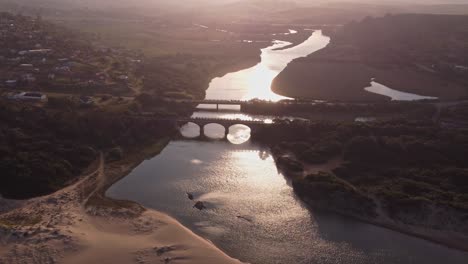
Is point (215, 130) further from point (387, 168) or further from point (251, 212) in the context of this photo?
point (387, 168)

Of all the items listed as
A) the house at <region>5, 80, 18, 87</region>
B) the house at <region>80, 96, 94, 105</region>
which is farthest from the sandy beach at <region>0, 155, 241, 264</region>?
the house at <region>5, 80, 18, 87</region>

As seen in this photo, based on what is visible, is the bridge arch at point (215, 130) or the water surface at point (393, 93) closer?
the bridge arch at point (215, 130)

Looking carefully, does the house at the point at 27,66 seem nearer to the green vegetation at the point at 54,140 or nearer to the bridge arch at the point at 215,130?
the green vegetation at the point at 54,140

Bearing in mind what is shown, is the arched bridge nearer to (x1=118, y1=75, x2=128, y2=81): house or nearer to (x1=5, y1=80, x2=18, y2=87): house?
(x1=118, y1=75, x2=128, y2=81): house

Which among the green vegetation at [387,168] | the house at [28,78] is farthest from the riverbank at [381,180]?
the house at [28,78]

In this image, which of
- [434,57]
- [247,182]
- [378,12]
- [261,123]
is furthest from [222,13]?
[247,182]

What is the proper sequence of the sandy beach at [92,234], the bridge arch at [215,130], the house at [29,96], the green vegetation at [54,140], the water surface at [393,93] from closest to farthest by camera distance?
the sandy beach at [92,234] < the green vegetation at [54,140] < the bridge arch at [215,130] < the house at [29,96] < the water surface at [393,93]
